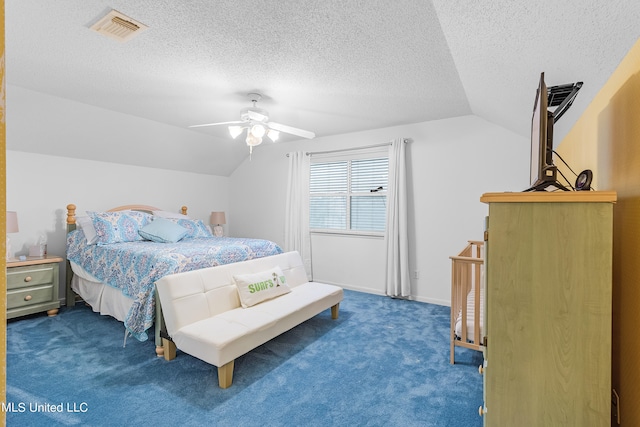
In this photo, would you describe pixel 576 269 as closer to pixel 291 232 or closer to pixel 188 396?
pixel 188 396

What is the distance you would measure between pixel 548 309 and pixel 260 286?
2129mm

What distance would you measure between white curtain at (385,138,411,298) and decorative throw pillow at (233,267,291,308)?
5.17 feet

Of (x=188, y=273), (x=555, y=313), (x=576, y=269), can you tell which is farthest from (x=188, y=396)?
(x=576, y=269)

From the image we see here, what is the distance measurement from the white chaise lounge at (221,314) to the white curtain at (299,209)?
181cm

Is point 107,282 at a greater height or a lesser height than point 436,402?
greater

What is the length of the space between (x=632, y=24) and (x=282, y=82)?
2.17 meters

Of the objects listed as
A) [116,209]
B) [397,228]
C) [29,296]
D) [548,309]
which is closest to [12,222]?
[29,296]

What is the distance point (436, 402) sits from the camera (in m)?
1.92

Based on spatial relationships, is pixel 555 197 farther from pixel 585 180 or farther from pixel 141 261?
pixel 141 261

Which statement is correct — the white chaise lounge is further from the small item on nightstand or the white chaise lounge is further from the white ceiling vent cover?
the small item on nightstand

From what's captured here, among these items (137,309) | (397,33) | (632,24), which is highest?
(397,33)

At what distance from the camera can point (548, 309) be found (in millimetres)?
1194

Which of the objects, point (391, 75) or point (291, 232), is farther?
point (291, 232)

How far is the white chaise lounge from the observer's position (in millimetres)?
2084
